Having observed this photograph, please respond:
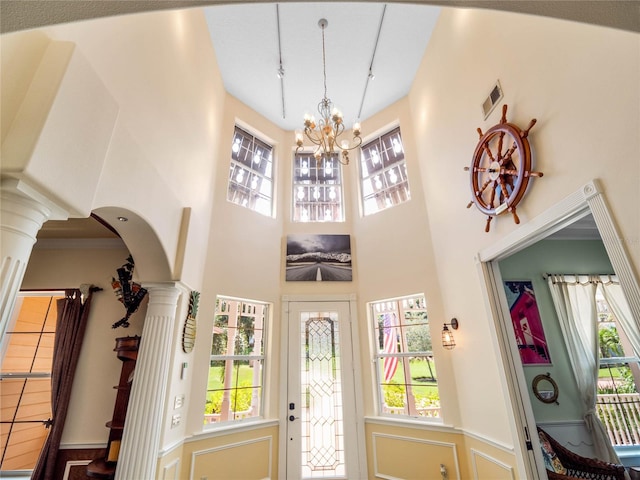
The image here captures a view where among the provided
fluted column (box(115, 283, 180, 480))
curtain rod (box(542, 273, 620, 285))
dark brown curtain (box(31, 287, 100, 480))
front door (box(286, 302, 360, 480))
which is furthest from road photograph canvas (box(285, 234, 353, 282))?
curtain rod (box(542, 273, 620, 285))

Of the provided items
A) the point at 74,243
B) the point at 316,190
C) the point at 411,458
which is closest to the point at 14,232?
the point at 74,243

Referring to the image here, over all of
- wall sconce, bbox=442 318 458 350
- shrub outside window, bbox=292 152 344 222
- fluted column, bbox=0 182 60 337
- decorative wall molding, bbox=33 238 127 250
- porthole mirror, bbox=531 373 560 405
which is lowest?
porthole mirror, bbox=531 373 560 405

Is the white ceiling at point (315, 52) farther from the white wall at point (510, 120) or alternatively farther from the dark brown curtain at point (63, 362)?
the dark brown curtain at point (63, 362)

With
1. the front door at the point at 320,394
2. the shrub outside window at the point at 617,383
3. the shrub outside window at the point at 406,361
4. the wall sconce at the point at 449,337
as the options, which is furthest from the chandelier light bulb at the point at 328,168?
the shrub outside window at the point at 617,383

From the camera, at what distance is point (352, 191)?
5.46 m

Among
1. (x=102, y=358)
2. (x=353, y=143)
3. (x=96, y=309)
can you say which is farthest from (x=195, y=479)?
(x=353, y=143)

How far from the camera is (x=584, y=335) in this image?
3.86 m

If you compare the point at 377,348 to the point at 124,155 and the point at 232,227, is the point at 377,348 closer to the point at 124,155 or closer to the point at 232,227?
the point at 232,227

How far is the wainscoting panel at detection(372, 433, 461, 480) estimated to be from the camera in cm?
353

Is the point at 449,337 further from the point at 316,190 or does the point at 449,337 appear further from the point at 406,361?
the point at 316,190

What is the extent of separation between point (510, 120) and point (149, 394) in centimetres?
396

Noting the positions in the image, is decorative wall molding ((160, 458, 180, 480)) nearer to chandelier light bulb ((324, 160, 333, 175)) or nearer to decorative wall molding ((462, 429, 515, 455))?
decorative wall molding ((462, 429, 515, 455))

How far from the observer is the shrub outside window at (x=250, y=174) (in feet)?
16.2

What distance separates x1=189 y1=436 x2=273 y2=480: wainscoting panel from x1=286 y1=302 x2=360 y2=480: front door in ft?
1.02
